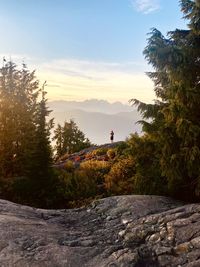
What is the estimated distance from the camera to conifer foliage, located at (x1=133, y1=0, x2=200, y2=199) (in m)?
12.4

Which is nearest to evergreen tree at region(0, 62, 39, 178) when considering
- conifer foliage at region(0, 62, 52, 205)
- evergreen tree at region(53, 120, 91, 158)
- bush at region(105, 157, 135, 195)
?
conifer foliage at region(0, 62, 52, 205)

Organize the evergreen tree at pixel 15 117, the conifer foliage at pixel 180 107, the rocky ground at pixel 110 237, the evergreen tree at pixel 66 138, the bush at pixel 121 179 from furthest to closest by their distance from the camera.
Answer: the evergreen tree at pixel 66 138, the evergreen tree at pixel 15 117, the bush at pixel 121 179, the conifer foliage at pixel 180 107, the rocky ground at pixel 110 237

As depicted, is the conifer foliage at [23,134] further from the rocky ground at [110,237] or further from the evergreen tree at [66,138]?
the evergreen tree at [66,138]

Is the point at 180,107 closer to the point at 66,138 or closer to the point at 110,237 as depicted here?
the point at 110,237

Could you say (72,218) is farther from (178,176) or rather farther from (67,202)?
(67,202)

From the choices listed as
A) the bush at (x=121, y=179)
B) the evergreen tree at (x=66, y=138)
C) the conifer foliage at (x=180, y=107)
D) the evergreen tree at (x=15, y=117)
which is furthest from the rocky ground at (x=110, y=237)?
the evergreen tree at (x=66, y=138)

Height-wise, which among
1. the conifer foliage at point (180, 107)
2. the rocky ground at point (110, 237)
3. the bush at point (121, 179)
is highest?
the conifer foliage at point (180, 107)

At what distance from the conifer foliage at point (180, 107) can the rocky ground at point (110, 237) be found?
1.24m

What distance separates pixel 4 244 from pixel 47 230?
161 centimetres

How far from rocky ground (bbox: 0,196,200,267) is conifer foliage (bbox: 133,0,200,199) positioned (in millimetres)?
1240

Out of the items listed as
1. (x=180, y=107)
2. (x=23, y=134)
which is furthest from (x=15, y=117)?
(x=180, y=107)

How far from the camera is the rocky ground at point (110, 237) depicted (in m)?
9.17

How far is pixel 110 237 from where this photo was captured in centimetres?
1076

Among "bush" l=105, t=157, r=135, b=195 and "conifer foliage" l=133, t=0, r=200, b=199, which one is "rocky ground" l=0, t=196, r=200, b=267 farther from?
"bush" l=105, t=157, r=135, b=195
